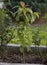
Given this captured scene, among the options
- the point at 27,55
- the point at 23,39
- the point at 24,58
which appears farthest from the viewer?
the point at 27,55

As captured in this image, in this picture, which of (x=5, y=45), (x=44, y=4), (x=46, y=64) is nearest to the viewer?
(x=46, y=64)

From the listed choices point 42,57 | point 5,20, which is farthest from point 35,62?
point 5,20

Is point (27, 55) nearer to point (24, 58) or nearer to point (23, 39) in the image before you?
point (24, 58)

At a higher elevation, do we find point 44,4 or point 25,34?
point 25,34

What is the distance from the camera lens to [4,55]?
14.1ft

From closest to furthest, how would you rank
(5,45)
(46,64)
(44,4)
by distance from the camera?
(46,64)
(5,45)
(44,4)

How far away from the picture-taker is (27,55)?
435 centimetres

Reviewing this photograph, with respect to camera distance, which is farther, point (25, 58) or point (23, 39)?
point (25, 58)

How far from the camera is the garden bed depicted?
4123mm

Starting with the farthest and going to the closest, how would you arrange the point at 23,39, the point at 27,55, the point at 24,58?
the point at 27,55, the point at 24,58, the point at 23,39

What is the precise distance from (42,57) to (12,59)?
463mm

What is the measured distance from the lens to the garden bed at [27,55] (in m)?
4.12

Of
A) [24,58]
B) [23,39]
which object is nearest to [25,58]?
[24,58]

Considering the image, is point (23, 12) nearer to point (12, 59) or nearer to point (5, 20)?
point (5, 20)
